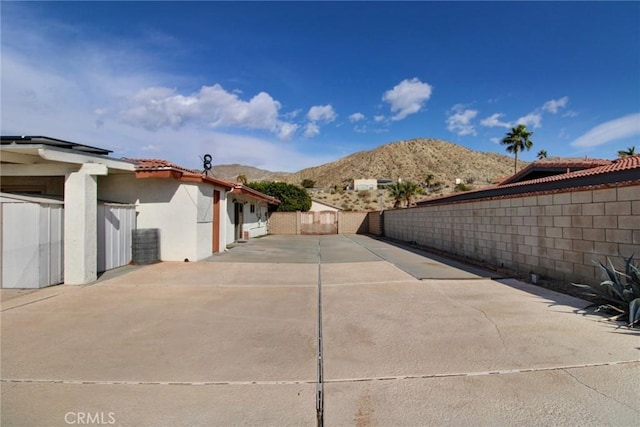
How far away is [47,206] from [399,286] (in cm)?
793

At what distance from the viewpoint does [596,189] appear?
6648 millimetres

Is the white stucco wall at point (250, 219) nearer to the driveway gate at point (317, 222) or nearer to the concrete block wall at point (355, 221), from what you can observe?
the driveway gate at point (317, 222)

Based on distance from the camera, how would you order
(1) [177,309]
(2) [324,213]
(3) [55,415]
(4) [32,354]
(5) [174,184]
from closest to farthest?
(3) [55,415] → (4) [32,354] → (1) [177,309] → (5) [174,184] → (2) [324,213]

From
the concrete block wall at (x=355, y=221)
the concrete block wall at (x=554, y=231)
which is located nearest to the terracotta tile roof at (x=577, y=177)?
the concrete block wall at (x=554, y=231)

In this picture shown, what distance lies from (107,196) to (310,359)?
34.0 ft

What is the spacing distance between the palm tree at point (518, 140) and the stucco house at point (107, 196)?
3584cm

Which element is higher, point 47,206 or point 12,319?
point 47,206

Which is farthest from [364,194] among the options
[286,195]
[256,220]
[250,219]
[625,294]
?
[625,294]

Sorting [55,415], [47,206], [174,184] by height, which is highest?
[174,184]

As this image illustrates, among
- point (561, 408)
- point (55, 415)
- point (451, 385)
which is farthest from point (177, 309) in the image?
point (561, 408)

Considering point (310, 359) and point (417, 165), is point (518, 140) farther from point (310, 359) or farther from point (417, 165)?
point (310, 359)

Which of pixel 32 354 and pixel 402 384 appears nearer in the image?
pixel 402 384

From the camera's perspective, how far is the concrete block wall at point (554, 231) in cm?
609

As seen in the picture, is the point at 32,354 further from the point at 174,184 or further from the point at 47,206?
the point at 174,184
